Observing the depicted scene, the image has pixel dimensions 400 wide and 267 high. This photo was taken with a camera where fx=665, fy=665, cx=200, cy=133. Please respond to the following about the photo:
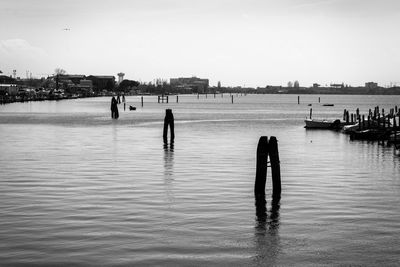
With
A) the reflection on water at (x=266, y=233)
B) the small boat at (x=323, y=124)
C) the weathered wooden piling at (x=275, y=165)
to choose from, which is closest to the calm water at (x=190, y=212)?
the reflection on water at (x=266, y=233)

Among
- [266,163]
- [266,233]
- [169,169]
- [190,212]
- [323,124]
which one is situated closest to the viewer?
[266,233]

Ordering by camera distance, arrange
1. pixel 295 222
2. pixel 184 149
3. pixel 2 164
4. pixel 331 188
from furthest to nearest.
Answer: pixel 184 149 < pixel 2 164 < pixel 331 188 < pixel 295 222

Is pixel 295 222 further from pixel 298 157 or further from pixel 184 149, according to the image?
pixel 184 149

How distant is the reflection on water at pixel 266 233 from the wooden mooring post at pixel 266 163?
1050mm

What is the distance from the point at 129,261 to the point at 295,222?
6.28 m

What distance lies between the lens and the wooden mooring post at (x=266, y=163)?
23.7 m

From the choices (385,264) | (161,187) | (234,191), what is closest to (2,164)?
(161,187)

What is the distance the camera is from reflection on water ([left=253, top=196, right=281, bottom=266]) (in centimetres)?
1585

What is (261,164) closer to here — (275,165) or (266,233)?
(275,165)

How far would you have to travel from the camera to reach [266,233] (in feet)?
59.7

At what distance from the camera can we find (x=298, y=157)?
40.5m

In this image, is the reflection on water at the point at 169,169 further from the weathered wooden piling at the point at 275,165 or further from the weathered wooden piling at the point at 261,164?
the weathered wooden piling at the point at 275,165

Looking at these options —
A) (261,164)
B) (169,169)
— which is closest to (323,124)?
(169,169)

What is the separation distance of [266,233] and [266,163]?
242 inches
